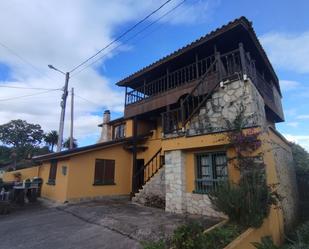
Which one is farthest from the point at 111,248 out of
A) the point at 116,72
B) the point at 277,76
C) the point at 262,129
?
the point at 277,76

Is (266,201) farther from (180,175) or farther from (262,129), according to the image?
(180,175)

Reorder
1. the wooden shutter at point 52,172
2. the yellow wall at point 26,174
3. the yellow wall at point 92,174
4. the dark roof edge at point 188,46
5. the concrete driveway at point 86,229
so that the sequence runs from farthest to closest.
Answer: the yellow wall at point 26,174, the wooden shutter at point 52,172, the yellow wall at point 92,174, the dark roof edge at point 188,46, the concrete driveway at point 86,229

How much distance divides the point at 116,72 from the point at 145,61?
121 inches

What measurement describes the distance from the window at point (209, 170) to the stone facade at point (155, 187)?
2534 millimetres

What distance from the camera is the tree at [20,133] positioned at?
40.9 m

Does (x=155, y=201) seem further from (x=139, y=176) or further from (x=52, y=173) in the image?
(x=52, y=173)

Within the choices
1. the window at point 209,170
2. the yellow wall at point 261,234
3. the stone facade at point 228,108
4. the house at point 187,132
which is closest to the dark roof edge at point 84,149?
the house at point 187,132

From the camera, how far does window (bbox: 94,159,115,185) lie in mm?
11549

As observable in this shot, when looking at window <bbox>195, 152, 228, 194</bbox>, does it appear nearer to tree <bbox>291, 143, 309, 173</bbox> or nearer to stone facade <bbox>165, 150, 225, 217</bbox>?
stone facade <bbox>165, 150, 225, 217</bbox>

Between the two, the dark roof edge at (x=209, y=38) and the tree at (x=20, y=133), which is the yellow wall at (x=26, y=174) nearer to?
the dark roof edge at (x=209, y=38)

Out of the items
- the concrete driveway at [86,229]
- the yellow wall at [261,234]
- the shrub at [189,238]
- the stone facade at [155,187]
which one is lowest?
the concrete driveway at [86,229]

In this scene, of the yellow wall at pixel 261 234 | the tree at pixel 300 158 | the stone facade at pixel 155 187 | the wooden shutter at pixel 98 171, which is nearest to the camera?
the yellow wall at pixel 261 234

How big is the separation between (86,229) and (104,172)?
5.72 metres

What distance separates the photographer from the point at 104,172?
11891 millimetres
